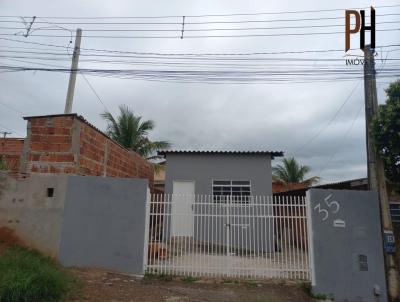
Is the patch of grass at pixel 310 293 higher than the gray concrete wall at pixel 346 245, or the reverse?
the gray concrete wall at pixel 346 245

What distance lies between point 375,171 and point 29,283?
6.85 metres

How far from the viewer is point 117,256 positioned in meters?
7.22

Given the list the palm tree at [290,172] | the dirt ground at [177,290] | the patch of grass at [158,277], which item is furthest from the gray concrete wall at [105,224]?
the palm tree at [290,172]

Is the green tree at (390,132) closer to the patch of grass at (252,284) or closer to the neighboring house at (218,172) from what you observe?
the patch of grass at (252,284)

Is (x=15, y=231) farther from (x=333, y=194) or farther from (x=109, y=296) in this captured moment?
(x=333, y=194)

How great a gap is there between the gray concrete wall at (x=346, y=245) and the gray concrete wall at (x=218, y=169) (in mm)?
4892

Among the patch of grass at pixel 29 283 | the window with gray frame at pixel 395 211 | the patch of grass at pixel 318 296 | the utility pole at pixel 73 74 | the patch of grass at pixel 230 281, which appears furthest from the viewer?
the utility pole at pixel 73 74

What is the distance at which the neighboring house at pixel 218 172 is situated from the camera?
12.2 meters

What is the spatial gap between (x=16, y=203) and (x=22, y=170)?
2.94ft

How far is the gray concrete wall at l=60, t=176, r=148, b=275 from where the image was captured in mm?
7203

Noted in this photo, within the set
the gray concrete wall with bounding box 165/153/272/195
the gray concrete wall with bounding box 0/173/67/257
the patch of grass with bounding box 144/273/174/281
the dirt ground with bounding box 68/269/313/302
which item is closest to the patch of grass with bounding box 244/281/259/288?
the dirt ground with bounding box 68/269/313/302

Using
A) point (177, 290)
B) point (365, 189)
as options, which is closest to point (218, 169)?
point (365, 189)

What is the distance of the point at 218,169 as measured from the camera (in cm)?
1232

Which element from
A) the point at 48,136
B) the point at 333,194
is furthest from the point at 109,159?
the point at 333,194
